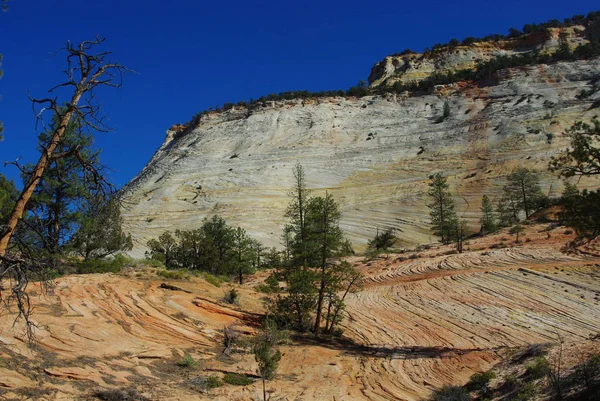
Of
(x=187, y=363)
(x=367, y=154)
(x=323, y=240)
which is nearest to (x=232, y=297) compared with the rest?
(x=323, y=240)

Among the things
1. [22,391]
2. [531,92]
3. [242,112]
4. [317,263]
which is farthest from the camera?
[242,112]

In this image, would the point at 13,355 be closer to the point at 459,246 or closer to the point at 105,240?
the point at 105,240

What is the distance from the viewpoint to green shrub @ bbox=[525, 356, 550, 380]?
12.2m

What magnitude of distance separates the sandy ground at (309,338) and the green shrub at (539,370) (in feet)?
7.41

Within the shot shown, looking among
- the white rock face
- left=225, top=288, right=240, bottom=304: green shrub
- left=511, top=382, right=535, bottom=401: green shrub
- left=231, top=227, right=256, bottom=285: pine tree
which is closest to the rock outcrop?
the white rock face

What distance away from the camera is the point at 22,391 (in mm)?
10172

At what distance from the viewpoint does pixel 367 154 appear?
76375mm

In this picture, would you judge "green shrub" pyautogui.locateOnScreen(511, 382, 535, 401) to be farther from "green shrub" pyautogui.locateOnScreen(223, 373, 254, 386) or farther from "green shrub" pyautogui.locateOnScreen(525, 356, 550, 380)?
"green shrub" pyautogui.locateOnScreen(223, 373, 254, 386)

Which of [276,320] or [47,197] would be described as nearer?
[47,197]

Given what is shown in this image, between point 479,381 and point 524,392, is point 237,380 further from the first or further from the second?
point 524,392

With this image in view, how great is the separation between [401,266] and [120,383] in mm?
24831

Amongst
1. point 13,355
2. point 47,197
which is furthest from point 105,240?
point 13,355

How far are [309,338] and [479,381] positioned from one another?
7.80 meters

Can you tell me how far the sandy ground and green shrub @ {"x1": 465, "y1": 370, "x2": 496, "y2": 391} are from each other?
72 centimetres
